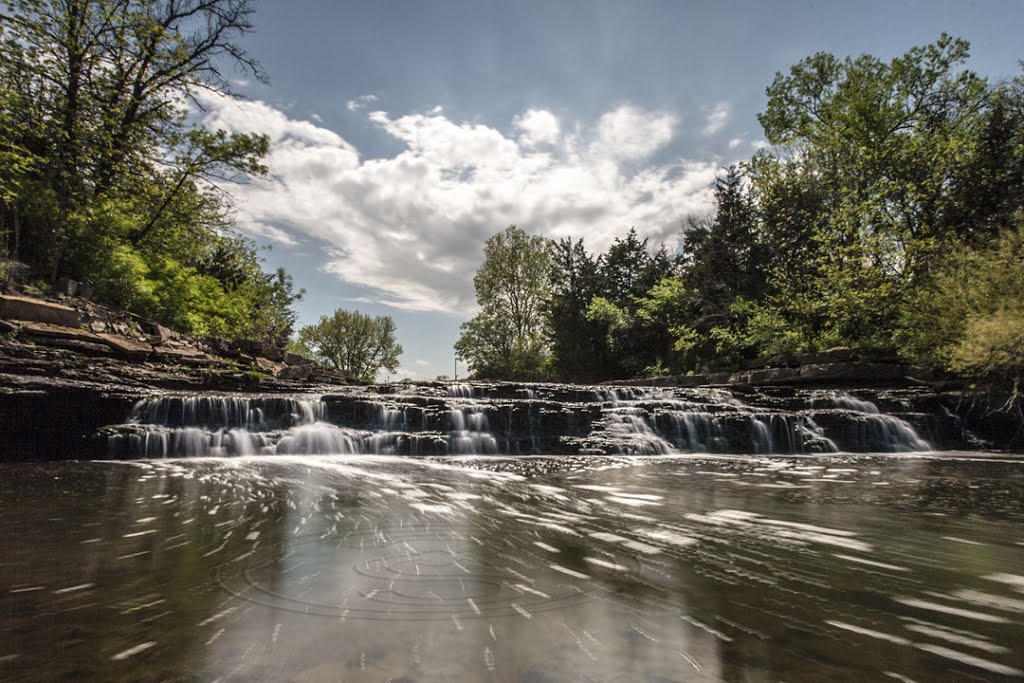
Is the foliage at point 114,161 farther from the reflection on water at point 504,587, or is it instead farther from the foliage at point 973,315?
the foliage at point 973,315

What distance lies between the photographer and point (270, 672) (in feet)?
4.40

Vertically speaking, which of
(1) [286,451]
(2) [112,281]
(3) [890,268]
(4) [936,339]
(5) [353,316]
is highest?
(5) [353,316]

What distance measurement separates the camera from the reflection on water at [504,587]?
143 cm

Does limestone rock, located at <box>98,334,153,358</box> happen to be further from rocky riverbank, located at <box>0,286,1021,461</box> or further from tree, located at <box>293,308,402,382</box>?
tree, located at <box>293,308,402,382</box>

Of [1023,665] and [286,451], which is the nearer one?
[1023,665]

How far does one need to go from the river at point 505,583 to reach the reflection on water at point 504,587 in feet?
0.04

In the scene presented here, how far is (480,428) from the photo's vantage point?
1091cm

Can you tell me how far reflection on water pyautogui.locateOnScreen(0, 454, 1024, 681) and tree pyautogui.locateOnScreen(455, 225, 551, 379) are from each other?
34.9 m

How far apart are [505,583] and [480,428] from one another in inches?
344

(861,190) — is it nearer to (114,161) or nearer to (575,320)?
(575,320)

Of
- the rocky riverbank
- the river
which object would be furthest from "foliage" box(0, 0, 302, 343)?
the river

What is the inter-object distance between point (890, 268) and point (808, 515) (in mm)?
20371

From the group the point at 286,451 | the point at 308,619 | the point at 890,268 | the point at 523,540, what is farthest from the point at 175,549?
the point at 890,268

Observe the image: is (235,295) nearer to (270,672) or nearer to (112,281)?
(112,281)
